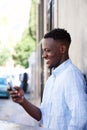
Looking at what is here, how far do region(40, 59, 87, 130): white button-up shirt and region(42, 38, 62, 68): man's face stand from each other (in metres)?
0.06

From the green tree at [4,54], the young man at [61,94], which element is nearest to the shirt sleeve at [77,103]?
the young man at [61,94]

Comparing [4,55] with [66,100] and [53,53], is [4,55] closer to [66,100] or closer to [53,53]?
[53,53]

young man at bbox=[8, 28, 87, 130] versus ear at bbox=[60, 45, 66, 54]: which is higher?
ear at bbox=[60, 45, 66, 54]

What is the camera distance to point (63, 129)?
10.5 ft

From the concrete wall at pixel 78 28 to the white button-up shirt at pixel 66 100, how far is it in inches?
26.4

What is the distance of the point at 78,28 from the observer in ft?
13.9

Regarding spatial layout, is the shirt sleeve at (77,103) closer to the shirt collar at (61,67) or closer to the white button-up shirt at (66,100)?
the white button-up shirt at (66,100)

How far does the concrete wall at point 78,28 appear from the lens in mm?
3955

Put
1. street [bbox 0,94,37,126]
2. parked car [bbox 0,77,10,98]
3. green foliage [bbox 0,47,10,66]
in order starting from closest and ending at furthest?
street [bbox 0,94,37,126] < parked car [bbox 0,77,10,98] < green foliage [bbox 0,47,10,66]

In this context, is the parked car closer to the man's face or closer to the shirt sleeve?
the man's face

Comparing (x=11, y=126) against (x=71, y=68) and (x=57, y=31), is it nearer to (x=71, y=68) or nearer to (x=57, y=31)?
(x=71, y=68)

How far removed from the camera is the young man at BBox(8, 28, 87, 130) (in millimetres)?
3051

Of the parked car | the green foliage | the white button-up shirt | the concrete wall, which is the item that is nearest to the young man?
the white button-up shirt

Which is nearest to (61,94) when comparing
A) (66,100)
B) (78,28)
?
(66,100)
